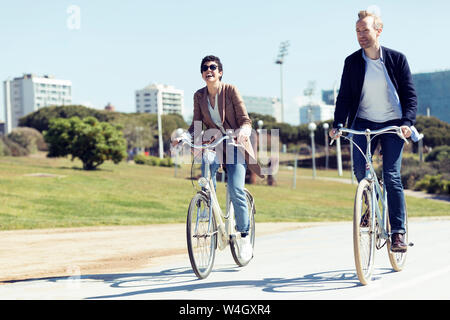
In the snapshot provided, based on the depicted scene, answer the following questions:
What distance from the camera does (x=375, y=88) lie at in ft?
18.9

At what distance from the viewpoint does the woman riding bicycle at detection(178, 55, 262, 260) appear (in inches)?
239

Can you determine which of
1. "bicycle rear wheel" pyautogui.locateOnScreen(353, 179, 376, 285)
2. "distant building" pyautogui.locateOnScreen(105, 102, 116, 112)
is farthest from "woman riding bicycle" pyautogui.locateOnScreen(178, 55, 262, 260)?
"distant building" pyautogui.locateOnScreen(105, 102, 116, 112)

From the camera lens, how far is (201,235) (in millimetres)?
5828

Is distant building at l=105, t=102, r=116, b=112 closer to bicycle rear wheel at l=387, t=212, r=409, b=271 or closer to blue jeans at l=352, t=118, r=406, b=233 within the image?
bicycle rear wheel at l=387, t=212, r=409, b=271

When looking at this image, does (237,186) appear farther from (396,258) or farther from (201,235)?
(396,258)

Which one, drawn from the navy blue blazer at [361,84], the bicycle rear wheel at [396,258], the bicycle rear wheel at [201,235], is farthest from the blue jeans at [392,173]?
the bicycle rear wheel at [201,235]

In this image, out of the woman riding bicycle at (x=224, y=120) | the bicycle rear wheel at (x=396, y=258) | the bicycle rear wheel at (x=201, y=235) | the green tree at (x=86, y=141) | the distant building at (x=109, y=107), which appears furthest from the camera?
the distant building at (x=109, y=107)

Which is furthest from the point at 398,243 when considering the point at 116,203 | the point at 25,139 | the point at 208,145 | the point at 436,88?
the point at 25,139

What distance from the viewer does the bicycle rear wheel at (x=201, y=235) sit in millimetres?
5617

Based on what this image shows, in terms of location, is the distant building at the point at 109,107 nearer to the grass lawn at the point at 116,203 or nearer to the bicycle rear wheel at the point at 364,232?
the grass lawn at the point at 116,203

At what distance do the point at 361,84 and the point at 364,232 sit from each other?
50.8 inches

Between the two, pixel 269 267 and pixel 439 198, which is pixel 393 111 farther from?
pixel 439 198

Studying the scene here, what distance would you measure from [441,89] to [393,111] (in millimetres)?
18737
